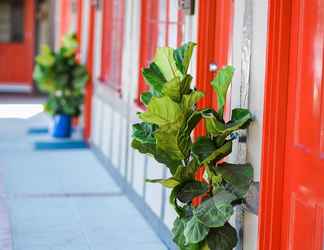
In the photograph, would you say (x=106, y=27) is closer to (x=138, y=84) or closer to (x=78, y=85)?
(x=78, y=85)

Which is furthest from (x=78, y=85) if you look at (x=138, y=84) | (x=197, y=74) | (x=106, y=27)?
(x=197, y=74)

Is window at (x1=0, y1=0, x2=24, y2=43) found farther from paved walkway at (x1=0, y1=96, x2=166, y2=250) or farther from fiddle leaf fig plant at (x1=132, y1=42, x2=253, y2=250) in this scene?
fiddle leaf fig plant at (x1=132, y1=42, x2=253, y2=250)

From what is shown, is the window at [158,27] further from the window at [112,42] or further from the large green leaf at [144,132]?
the large green leaf at [144,132]

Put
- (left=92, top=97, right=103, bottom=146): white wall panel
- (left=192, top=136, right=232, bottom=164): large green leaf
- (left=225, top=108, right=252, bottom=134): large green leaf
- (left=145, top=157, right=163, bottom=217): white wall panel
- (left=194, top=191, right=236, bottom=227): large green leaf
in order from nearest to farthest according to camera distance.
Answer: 1. (left=194, top=191, right=236, bottom=227): large green leaf
2. (left=225, top=108, right=252, bottom=134): large green leaf
3. (left=192, top=136, right=232, bottom=164): large green leaf
4. (left=145, top=157, right=163, bottom=217): white wall panel
5. (left=92, top=97, right=103, bottom=146): white wall panel

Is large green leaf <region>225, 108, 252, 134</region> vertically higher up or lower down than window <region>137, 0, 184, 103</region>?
lower down

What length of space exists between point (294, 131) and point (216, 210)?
542 mm

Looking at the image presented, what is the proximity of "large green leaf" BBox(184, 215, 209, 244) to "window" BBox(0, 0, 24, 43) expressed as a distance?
1232cm

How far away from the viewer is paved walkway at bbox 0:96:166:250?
546 centimetres

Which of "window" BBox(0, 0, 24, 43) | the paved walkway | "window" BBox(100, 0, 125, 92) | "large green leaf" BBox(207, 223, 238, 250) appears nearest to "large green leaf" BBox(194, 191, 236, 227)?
"large green leaf" BBox(207, 223, 238, 250)

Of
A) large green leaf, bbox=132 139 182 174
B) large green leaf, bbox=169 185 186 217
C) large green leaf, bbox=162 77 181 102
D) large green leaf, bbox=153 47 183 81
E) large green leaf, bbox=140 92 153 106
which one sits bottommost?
large green leaf, bbox=169 185 186 217

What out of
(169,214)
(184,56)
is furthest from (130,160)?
(184,56)

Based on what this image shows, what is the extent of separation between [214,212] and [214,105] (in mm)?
1131

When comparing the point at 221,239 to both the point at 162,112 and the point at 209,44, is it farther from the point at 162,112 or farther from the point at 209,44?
the point at 209,44

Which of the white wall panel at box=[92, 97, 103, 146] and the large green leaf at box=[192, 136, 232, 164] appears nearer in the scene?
the large green leaf at box=[192, 136, 232, 164]
